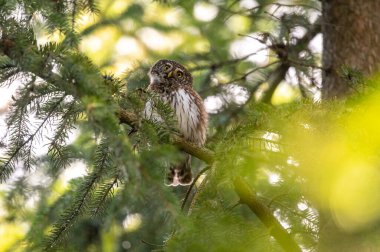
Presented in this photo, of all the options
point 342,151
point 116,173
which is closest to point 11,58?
point 116,173

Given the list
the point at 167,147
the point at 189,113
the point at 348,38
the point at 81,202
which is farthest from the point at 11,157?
the point at 348,38

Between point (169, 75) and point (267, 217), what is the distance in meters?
2.11

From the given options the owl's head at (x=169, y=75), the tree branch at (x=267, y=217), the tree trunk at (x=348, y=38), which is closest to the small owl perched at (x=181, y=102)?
the owl's head at (x=169, y=75)

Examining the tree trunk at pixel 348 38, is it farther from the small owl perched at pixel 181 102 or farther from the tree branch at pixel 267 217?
the tree branch at pixel 267 217

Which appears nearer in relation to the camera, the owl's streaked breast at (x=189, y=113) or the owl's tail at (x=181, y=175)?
the owl's streaked breast at (x=189, y=113)

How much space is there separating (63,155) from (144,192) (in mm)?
858

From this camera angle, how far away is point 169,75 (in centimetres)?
463

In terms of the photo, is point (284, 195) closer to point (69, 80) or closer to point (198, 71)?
point (69, 80)

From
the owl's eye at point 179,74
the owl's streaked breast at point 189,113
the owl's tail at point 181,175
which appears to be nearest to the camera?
the owl's streaked breast at point 189,113

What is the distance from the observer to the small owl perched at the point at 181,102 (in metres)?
4.27

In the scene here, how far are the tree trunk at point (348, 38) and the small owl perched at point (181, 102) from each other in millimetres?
860

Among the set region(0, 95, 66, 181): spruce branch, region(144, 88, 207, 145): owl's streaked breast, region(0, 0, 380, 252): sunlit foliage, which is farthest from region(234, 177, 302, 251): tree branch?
region(144, 88, 207, 145): owl's streaked breast

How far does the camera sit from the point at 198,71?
15.0ft

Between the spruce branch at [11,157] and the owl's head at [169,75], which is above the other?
the owl's head at [169,75]
